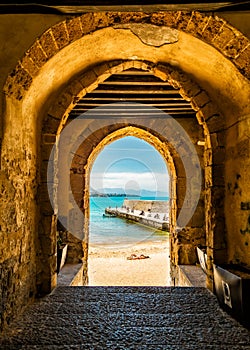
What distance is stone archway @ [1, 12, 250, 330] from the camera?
232 centimetres

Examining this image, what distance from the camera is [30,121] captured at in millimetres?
2711

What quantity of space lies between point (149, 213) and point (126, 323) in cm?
2061

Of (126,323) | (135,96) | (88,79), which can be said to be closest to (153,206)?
(135,96)

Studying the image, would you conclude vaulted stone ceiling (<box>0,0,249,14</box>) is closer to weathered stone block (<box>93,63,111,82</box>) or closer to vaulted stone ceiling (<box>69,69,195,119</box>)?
weathered stone block (<box>93,63,111,82</box>)

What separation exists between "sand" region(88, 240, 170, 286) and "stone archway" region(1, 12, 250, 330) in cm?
336

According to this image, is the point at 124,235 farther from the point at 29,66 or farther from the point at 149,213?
the point at 29,66

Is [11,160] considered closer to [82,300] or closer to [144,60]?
[82,300]

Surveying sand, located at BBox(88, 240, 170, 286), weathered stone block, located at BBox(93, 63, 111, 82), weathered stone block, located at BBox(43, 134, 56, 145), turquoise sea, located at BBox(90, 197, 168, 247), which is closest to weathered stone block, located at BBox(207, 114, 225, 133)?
weathered stone block, located at BBox(93, 63, 111, 82)

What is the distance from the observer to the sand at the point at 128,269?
20.4 ft

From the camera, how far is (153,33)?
2615mm

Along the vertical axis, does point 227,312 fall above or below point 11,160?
below

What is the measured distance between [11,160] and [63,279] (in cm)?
224

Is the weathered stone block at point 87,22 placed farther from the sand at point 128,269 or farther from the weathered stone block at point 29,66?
the sand at point 128,269

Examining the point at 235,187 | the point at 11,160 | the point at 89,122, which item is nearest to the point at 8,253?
the point at 11,160
